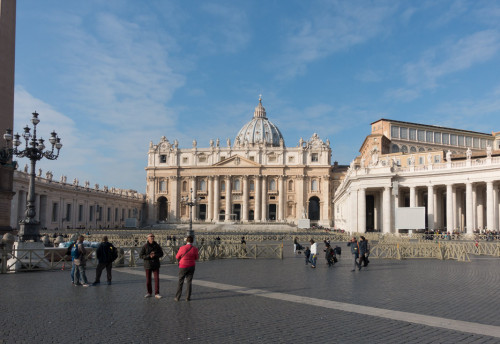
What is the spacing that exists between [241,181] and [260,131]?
40351 mm

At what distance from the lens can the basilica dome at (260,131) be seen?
416 ft

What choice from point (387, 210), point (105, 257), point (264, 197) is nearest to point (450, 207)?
point (387, 210)

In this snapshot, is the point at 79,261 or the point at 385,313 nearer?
the point at 385,313

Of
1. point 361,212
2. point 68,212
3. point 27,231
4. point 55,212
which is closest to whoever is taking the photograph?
point 27,231

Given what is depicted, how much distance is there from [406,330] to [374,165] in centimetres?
3619

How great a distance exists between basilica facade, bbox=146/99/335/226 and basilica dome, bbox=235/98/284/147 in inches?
1301

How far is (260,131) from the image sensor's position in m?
128

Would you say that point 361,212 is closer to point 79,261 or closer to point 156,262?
point 79,261

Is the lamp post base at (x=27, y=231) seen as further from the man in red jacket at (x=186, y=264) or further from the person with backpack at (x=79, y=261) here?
the man in red jacket at (x=186, y=264)

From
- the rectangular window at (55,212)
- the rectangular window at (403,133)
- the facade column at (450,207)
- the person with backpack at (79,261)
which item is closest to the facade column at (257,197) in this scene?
the rectangular window at (403,133)

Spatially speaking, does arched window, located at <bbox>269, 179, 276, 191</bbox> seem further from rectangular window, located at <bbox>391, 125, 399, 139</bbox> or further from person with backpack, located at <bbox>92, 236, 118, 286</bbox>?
person with backpack, located at <bbox>92, 236, 118, 286</bbox>

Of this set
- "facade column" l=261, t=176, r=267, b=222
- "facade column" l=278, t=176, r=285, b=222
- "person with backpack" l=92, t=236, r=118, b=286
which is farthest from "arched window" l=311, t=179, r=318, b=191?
"person with backpack" l=92, t=236, r=118, b=286

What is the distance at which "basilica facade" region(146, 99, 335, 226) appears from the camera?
89.8 m

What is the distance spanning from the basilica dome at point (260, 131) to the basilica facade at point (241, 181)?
108 ft
